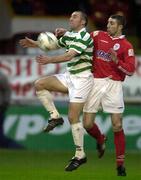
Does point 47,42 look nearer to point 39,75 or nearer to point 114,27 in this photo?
point 114,27

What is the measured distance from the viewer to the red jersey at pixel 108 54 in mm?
15234

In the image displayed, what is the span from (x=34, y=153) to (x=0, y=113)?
1.42m

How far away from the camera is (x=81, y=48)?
1508 centimetres

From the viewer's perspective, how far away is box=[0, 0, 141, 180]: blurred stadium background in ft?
68.6

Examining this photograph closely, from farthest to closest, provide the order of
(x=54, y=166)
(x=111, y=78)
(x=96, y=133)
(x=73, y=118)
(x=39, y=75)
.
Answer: (x=39, y=75) < (x=54, y=166) < (x=96, y=133) < (x=111, y=78) < (x=73, y=118)

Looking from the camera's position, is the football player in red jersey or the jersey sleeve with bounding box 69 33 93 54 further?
the football player in red jersey

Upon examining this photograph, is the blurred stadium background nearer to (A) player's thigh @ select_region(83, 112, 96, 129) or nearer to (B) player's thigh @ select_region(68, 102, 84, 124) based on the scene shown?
(A) player's thigh @ select_region(83, 112, 96, 129)

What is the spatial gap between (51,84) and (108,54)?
3.01 feet

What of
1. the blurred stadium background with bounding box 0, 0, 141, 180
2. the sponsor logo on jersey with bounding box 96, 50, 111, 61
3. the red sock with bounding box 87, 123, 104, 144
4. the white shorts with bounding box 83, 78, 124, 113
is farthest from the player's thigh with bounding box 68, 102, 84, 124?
the blurred stadium background with bounding box 0, 0, 141, 180

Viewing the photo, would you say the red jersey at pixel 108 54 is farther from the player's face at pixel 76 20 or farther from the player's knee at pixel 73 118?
the player's knee at pixel 73 118

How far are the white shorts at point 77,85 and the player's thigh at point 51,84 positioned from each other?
0.16 ft

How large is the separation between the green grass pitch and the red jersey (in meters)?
1.43

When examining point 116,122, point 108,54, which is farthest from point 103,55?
point 116,122

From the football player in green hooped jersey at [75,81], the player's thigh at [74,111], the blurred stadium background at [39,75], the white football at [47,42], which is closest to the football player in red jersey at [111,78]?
the football player in green hooped jersey at [75,81]
